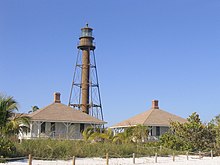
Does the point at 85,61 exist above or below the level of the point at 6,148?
above

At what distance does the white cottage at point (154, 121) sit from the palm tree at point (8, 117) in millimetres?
17582

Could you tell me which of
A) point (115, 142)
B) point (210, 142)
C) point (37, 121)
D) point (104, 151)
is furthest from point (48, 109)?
point (210, 142)

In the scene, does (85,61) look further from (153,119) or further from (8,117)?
(8,117)

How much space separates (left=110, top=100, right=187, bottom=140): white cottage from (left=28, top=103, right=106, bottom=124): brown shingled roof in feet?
13.8

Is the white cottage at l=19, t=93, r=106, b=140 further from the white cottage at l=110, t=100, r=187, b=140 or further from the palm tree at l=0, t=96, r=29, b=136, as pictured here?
the palm tree at l=0, t=96, r=29, b=136

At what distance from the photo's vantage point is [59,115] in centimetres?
3588

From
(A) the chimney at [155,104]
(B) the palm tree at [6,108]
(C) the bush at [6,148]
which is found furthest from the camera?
(A) the chimney at [155,104]

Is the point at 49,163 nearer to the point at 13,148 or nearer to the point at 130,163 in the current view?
the point at 13,148

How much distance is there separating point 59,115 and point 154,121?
399 inches

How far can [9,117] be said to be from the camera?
22328 millimetres

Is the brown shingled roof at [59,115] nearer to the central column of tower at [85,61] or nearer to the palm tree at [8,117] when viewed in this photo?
the central column of tower at [85,61]

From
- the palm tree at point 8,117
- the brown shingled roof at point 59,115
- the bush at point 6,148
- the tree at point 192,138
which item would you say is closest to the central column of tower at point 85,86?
the brown shingled roof at point 59,115

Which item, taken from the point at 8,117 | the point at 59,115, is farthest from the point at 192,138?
the point at 8,117

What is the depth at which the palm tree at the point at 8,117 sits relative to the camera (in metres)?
21.5
